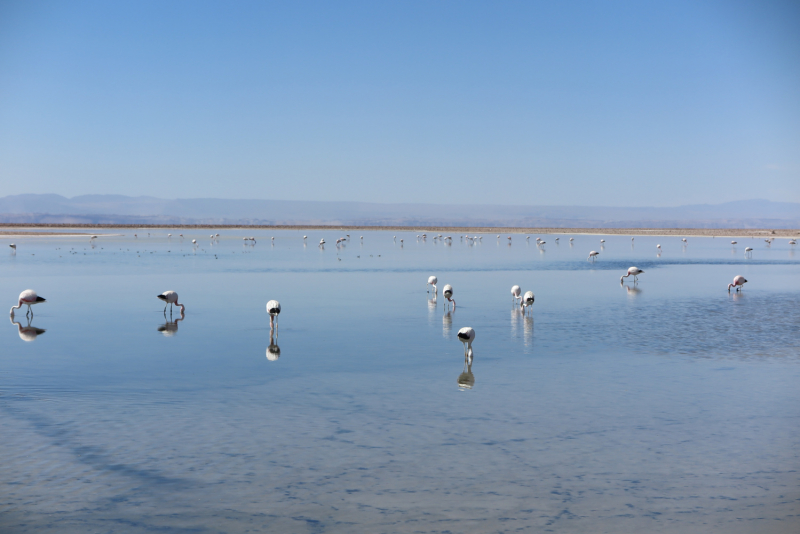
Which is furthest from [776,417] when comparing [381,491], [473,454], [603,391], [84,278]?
[84,278]

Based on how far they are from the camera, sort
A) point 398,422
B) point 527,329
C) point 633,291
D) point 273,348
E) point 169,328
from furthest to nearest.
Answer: point 633,291
point 527,329
point 169,328
point 273,348
point 398,422

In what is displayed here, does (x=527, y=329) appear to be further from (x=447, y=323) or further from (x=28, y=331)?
(x=28, y=331)

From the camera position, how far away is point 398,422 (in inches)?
411

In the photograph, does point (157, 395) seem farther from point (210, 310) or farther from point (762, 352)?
point (762, 352)

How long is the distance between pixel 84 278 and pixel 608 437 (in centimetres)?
2894

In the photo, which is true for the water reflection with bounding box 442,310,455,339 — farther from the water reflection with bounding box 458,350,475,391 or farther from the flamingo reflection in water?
the flamingo reflection in water

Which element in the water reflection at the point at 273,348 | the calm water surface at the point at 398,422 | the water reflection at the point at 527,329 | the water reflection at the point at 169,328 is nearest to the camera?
the calm water surface at the point at 398,422

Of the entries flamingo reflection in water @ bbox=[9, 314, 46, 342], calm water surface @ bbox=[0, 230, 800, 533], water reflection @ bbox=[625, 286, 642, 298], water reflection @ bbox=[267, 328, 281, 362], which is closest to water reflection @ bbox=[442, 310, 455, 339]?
calm water surface @ bbox=[0, 230, 800, 533]

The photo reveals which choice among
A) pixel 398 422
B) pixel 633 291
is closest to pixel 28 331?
Result: pixel 398 422

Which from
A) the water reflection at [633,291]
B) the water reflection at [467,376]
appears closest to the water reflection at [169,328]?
the water reflection at [467,376]

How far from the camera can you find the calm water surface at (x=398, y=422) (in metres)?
7.52

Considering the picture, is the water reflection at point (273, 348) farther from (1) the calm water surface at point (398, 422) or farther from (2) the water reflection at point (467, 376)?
(2) the water reflection at point (467, 376)

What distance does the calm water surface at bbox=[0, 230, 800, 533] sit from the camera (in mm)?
7520

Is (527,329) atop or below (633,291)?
below
